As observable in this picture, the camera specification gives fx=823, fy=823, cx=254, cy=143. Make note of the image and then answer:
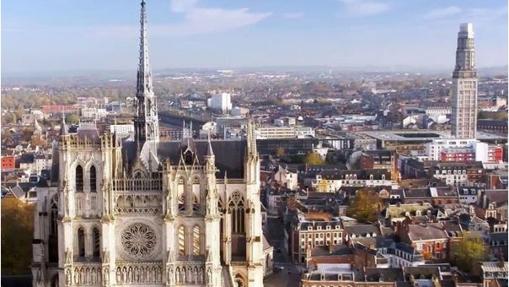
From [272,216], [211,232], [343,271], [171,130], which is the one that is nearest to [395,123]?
[171,130]

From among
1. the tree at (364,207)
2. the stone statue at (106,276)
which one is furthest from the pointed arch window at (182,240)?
the tree at (364,207)

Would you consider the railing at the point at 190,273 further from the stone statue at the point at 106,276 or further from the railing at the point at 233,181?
the railing at the point at 233,181

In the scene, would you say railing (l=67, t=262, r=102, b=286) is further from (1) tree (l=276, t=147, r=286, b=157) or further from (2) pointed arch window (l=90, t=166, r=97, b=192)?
(1) tree (l=276, t=147, r=286, b=157)

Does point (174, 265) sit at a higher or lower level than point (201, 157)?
lower

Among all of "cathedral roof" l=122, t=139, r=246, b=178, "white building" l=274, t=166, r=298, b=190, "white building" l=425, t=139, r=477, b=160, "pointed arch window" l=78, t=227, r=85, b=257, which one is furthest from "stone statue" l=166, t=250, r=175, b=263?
"white building" l=425, t=139, r=477, b=160

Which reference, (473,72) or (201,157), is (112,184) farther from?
(473,72)

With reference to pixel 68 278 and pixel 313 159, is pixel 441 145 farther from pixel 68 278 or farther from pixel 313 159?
pixel 68 278
